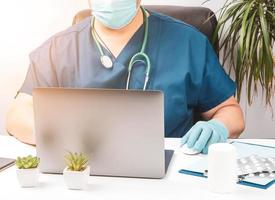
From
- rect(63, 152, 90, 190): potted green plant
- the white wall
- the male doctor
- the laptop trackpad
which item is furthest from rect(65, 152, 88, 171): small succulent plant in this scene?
the white wall

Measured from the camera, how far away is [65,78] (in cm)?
146

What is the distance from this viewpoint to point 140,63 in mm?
1410

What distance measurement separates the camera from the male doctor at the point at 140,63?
138 cm

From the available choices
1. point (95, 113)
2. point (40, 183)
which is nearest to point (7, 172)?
point (40, 183)

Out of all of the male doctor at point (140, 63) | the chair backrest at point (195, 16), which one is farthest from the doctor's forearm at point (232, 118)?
the chair backrest at point (195, 16)

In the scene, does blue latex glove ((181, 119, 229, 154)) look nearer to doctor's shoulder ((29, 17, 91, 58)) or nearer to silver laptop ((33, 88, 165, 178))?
silver laptop ((33, 88, 165, 178))

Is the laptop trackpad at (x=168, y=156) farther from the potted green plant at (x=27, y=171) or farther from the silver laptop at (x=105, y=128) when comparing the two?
the potted green plant at (x=27, y=171)

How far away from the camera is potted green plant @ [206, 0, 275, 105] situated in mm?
1818

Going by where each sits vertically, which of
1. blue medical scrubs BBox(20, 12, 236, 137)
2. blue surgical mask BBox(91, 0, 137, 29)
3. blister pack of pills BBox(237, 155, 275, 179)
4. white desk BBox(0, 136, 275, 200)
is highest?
blue surgical mask BBox(91, 0, 137, 29)

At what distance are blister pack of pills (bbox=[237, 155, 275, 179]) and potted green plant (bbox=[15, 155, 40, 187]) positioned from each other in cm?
44

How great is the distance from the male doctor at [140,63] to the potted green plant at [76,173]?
53 centimetres

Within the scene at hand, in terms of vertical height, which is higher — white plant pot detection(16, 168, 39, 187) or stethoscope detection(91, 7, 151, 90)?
stethoscope detection(91, 7, 151, 90)

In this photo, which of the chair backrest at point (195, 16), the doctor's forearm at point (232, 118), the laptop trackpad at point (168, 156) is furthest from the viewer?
the chair backrest at point (195, 16)

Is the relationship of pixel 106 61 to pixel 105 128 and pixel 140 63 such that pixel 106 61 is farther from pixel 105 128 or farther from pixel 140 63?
pixel 105 128
